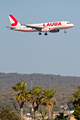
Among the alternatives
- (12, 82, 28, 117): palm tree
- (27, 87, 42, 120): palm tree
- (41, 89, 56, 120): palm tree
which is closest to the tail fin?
(12, 82, 28, 117): palm tree

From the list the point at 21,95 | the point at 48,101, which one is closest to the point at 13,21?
the point at 21,95

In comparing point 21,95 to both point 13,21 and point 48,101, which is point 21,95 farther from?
point 13,21

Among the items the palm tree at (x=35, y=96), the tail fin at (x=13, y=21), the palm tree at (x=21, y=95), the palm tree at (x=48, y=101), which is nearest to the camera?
the palm tree at (x=48, y=101)

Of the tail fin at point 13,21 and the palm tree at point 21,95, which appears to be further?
the tail fin at point 13,21

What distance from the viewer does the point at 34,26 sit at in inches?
4823

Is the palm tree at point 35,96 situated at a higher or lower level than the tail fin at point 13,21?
lower

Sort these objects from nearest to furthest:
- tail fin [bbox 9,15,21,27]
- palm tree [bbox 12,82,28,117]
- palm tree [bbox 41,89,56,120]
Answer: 1. palm tree [bbox 41,89,56,120]
2. palm tree [bbox 12,82,28,117]
3. tail fin [bbox 9,15,21,27]

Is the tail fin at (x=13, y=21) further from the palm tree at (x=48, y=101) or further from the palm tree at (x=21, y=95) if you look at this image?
the palm tree at (x=48, y=101)

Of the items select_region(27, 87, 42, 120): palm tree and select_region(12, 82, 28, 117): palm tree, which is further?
select_region(12, 82, 28, 117): palm tree

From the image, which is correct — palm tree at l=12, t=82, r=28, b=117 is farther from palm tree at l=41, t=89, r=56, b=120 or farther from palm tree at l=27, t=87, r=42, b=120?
palm tree at l=41, t=89, r=56, b=120

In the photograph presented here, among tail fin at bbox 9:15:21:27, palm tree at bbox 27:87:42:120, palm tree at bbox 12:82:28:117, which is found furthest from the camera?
tail fin at bbox 9:15:21:27

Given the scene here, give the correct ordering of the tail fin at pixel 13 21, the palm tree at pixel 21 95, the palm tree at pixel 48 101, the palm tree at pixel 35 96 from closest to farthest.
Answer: the palm tree at pixel 48 101 < the palm tree at pixel 35 96 < the palm tree at pixel 21 95 < the tail fin at pixel 13 21

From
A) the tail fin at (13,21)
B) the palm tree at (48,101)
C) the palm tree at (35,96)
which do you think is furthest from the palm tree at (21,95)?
the tail fin at (13,21)

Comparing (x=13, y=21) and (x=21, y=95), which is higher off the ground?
(x=13, y=21)
